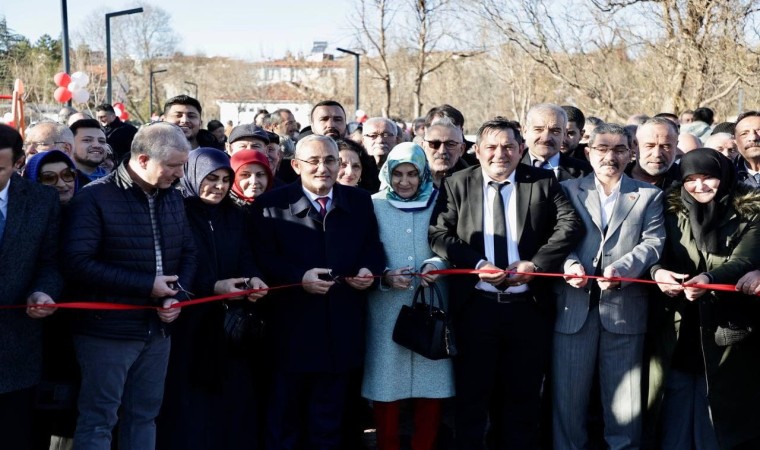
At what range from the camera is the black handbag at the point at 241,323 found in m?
4.53

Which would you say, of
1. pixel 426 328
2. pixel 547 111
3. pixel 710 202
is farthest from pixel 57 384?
pixel 547 111

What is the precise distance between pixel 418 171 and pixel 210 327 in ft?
5.68

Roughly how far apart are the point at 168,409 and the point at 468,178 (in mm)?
2505

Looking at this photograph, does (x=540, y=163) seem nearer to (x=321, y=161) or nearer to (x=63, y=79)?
(x=321, y=161)

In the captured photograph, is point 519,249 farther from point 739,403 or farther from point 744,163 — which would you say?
point 744,163

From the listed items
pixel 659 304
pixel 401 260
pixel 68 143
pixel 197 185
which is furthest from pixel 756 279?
pixel 68 143

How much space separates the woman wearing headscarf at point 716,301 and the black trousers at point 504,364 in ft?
2.65

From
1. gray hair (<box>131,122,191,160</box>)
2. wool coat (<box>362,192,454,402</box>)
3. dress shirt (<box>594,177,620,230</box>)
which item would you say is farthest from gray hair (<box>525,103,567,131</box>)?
gray hair (<box>131,122,191,160</box>)

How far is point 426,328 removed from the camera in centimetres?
466

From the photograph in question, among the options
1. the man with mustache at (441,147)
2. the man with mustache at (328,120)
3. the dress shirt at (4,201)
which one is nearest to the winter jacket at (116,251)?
the dress shirt at (4,201)

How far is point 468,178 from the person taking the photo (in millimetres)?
4922

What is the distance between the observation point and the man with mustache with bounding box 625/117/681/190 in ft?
17.7

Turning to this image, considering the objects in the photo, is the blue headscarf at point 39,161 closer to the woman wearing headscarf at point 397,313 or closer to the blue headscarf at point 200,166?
the blue headscarf at point 200,166

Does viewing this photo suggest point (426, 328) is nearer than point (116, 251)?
No
